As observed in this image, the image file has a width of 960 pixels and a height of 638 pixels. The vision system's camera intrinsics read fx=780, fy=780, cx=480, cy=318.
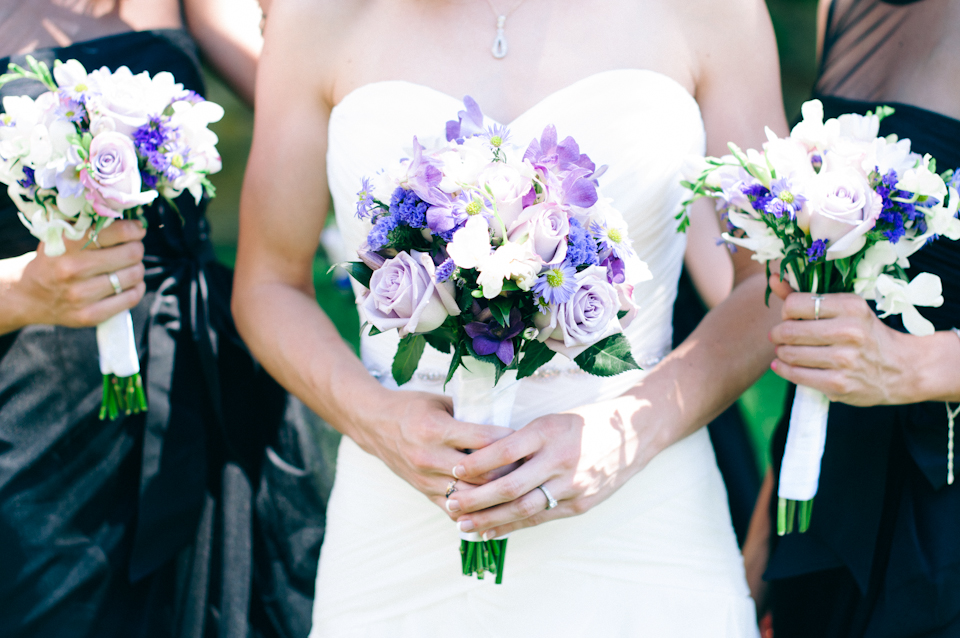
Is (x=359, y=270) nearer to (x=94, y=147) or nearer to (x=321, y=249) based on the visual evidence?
(x=94, y=147)

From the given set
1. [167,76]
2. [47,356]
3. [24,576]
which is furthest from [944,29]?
[24,576]

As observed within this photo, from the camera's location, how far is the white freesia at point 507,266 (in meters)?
1.35

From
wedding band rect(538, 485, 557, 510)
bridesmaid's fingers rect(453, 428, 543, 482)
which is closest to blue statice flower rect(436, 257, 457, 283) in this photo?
bridesmaid's fingers rect(453, 428, 543, 482)

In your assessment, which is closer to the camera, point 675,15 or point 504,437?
point 504,437

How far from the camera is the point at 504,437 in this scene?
66.5 inches

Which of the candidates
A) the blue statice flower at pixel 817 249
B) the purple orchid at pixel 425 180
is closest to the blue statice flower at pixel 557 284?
the purple orchid at pixel 425 180

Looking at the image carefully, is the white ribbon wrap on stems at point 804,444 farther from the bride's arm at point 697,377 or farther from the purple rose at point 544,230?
the purple rose at point 544,230

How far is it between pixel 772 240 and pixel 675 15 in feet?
2.23

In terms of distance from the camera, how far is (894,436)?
2.14 meters

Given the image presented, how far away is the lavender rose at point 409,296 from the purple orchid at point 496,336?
2.0 inches

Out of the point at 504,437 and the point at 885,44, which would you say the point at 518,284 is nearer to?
the point at 504,437

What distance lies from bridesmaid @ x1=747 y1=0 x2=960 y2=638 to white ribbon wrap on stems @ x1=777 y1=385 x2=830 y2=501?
8 centimetres

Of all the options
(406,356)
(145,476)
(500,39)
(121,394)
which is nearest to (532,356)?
(406,356)

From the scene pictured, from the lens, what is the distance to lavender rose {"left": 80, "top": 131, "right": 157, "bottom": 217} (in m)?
1.78
